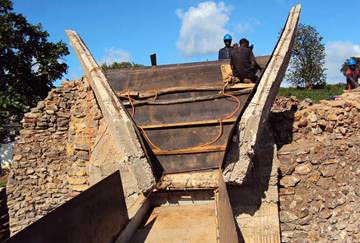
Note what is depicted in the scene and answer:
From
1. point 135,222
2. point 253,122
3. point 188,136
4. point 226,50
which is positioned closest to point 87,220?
point 135,222

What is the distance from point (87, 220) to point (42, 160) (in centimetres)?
576

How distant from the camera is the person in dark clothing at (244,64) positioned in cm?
453

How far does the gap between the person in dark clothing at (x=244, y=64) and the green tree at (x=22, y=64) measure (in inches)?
316

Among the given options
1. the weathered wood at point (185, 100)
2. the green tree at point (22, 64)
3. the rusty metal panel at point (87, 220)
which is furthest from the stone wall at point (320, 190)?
the green tree at point (22, 64)

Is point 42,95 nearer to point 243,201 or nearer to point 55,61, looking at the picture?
point 55,61

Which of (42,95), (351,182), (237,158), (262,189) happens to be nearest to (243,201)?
(262,189)

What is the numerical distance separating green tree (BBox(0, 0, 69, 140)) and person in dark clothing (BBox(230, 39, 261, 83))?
8.02 meters

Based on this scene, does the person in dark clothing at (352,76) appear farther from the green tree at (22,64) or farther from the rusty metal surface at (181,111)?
the green tree at (22,64)

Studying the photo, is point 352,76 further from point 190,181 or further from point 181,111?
point 190,181

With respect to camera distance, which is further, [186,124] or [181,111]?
[181,111]

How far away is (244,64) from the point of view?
4.61 meters

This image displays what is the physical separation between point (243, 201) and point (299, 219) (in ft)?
3.55

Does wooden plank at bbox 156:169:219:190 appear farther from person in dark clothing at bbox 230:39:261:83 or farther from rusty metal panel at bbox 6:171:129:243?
person in dark clothing at bbox 230:39:261:83

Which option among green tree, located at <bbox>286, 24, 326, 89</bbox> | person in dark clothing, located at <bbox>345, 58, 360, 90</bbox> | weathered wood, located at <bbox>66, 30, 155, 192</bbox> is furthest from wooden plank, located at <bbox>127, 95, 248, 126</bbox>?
green tree, located at <bbox>286, 24, 326, 89</bbox>
